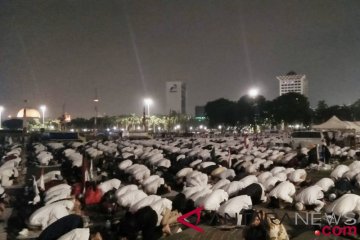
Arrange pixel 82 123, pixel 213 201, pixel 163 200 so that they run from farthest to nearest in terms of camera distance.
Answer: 1. pixel 82 123
2. pixel 213 201
3. pixel 163 200

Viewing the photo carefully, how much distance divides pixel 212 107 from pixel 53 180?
9133 centimetres

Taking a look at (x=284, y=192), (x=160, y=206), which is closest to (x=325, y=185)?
(x=284, y=192)

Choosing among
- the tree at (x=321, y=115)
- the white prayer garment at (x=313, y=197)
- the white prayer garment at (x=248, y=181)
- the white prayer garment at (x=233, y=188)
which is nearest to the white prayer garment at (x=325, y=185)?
the white prayer garment at (x=313, y=197)

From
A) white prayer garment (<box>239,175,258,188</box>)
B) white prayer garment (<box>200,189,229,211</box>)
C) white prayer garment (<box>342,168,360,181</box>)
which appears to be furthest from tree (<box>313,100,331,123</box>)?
white prayer garment (<box>200,189,229,211</box>)

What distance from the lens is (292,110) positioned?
301 ft

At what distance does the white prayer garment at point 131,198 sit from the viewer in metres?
12.5

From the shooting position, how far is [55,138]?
48.2 metres

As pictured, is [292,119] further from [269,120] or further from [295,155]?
[295,155]

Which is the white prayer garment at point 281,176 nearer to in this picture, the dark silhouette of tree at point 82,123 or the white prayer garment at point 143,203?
the white prayer garment at point 143,203

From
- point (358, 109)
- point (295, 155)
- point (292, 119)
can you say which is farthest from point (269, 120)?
point (295, 155)

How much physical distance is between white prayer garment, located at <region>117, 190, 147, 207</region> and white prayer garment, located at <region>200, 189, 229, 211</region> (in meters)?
1.87

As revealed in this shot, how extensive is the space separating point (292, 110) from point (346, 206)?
84.3m

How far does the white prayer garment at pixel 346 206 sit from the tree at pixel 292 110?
3283 inches

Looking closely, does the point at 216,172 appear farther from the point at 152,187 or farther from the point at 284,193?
the point at 284,193
